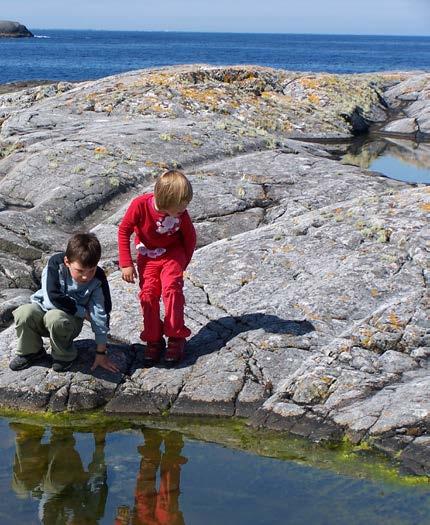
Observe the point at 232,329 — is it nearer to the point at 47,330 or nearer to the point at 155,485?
the point at 47,330

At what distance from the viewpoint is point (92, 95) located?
2214 cm

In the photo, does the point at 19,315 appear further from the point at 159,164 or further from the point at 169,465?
the point at 159,164

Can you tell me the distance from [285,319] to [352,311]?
2.62 feet

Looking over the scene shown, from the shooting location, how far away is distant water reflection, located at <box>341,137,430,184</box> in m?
20.2

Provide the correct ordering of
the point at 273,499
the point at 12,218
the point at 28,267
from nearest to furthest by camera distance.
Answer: the point at 273,499
the point at 28,267
the point at 12,218

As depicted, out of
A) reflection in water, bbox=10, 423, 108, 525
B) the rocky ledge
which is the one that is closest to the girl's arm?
the rocky ledge

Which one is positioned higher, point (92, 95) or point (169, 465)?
point (92, 95)

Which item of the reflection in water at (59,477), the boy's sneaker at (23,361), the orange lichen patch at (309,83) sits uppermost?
the orange lichen patch at (309,83)

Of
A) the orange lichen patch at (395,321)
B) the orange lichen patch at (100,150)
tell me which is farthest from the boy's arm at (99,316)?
the orange lichen patch at (100,150)

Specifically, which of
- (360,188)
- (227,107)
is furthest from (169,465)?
(227,107)

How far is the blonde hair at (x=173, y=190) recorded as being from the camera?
9086mm

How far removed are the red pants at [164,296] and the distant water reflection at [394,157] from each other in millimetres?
10486

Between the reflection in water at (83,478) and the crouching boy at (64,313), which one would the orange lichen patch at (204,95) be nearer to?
the crouching boy at (64,313)

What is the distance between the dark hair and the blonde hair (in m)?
0.89
